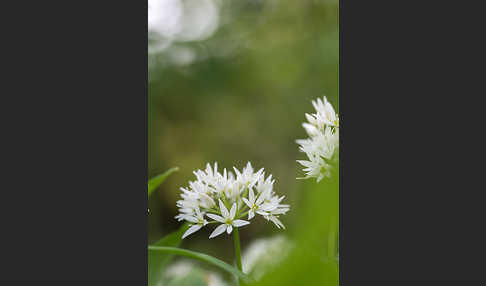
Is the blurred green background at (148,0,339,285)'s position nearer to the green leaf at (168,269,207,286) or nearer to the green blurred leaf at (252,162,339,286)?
the green leaf at (168,269,207,286)

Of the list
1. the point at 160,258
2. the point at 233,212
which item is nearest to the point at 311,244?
the point at 233,212

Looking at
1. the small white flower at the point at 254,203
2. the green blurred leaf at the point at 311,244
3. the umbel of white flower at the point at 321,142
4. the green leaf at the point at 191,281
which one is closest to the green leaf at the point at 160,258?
the green leaf at the point at 191,281

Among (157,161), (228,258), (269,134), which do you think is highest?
(269,134)

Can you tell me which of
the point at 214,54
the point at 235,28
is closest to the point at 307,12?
the point at 235,28

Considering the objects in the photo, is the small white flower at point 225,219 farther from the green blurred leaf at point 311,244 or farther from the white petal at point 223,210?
the green blurred leaf at point 311,244

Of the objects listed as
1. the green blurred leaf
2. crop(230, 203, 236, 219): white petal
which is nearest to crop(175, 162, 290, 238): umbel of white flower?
crop(230, 203, 236, 219): white petal

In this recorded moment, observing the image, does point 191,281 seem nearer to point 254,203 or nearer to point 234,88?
point 254,203

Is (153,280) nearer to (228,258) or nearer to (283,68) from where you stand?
(228,258)
